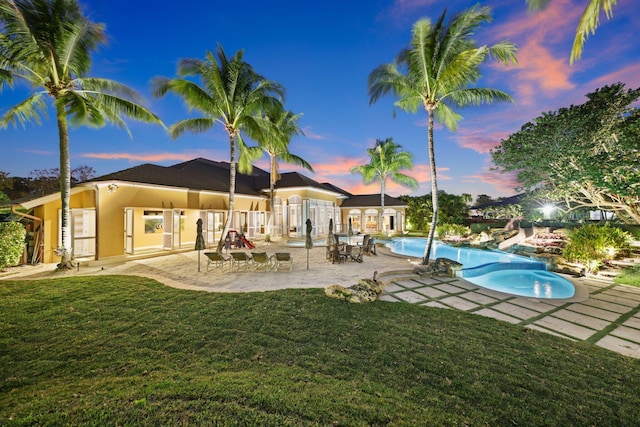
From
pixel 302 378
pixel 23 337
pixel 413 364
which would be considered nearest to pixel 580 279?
pixel 413 364

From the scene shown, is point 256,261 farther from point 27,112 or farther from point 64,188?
point 27,112

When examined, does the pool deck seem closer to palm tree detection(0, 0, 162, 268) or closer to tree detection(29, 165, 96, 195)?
palm tree detection(0, 0, 162, 268)

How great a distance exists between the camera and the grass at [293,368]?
8.27 ft

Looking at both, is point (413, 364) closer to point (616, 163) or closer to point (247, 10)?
point (616, 163)

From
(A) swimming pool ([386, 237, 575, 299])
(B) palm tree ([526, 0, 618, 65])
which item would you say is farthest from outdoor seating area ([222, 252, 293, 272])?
(B) palm tree ([526, 0, 618, 65])

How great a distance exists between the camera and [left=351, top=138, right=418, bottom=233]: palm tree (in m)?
22.7

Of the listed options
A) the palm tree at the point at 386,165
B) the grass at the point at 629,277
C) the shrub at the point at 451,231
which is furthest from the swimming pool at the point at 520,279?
the palm tree at the point at 386,165

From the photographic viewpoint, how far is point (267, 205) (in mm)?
20828

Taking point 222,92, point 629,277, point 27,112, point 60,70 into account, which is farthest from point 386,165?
point 27,112

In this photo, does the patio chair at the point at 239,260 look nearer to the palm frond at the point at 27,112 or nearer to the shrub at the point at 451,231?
the palm frond at the point at 27,112

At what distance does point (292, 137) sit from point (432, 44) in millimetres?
11712

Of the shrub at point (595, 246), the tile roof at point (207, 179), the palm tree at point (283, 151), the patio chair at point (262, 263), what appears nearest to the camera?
the patio chair at point (262, 263)

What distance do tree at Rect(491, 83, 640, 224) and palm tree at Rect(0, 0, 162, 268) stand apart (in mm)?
18388

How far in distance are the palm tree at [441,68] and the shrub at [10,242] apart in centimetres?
1512
